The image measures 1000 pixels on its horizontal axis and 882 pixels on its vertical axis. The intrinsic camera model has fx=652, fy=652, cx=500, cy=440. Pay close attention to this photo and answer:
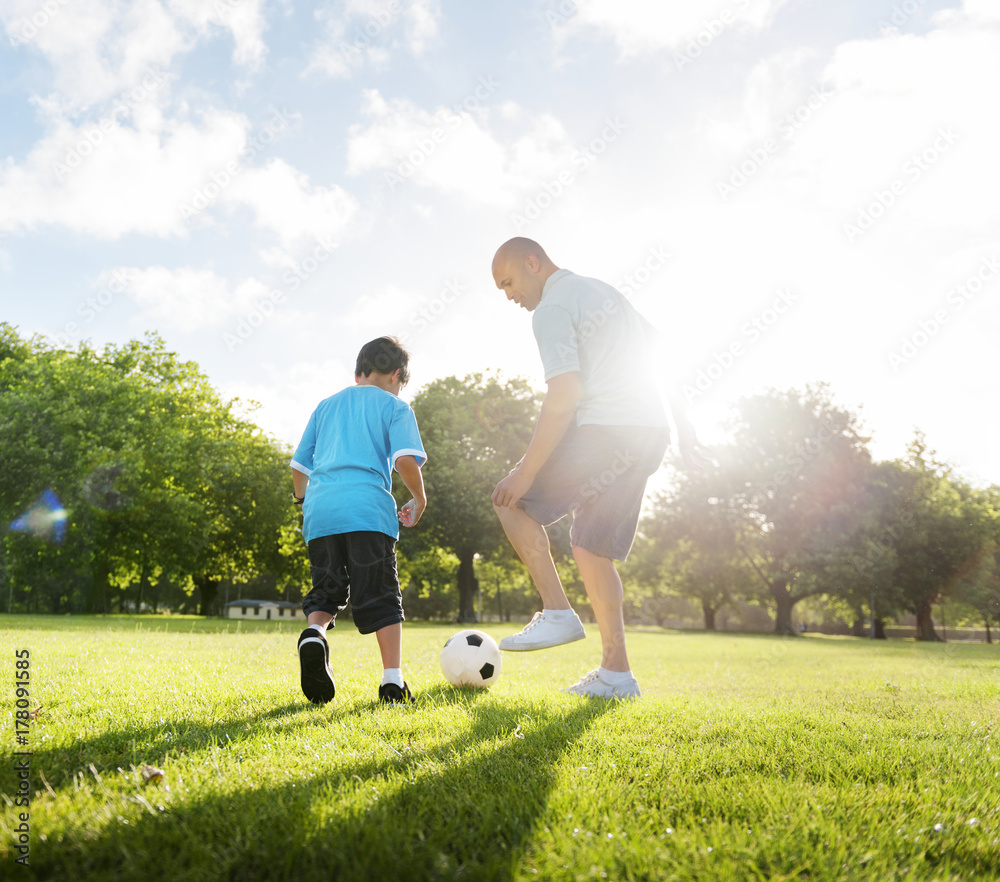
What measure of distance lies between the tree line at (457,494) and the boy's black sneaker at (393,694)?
23769mm

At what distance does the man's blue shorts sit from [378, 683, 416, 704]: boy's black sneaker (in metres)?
1.42

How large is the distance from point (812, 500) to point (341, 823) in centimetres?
3381

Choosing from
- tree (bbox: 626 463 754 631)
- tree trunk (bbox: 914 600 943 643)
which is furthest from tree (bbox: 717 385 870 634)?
tree trunk (bbox: 914 600 943 643)

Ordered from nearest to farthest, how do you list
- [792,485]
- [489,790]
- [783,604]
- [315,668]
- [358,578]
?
[489,790] → [315,668] → [358,578] → [792,485] → [783,604]

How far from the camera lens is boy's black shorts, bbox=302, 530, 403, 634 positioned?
415 cm

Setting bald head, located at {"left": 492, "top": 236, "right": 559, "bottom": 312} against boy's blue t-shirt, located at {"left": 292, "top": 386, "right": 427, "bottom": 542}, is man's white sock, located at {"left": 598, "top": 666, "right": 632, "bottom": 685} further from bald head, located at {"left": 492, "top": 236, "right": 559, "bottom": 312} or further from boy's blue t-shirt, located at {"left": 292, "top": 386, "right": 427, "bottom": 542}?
bald head, located at {"left": 492, "top": 236, "right": 559, "bottom": 312}

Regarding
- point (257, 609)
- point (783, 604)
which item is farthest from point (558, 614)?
point (257, 609)

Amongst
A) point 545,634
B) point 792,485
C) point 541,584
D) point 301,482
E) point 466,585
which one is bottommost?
point 466,585

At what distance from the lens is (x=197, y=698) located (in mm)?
3812

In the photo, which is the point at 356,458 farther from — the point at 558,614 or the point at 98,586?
the point at 98,586

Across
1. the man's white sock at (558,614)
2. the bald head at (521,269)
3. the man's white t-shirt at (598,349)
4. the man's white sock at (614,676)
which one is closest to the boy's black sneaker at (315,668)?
the man's white sock at (558,614)

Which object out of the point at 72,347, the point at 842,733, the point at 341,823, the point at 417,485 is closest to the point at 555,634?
the point at 417,485

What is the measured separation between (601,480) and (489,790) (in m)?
2.43

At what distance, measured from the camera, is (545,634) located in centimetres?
424
